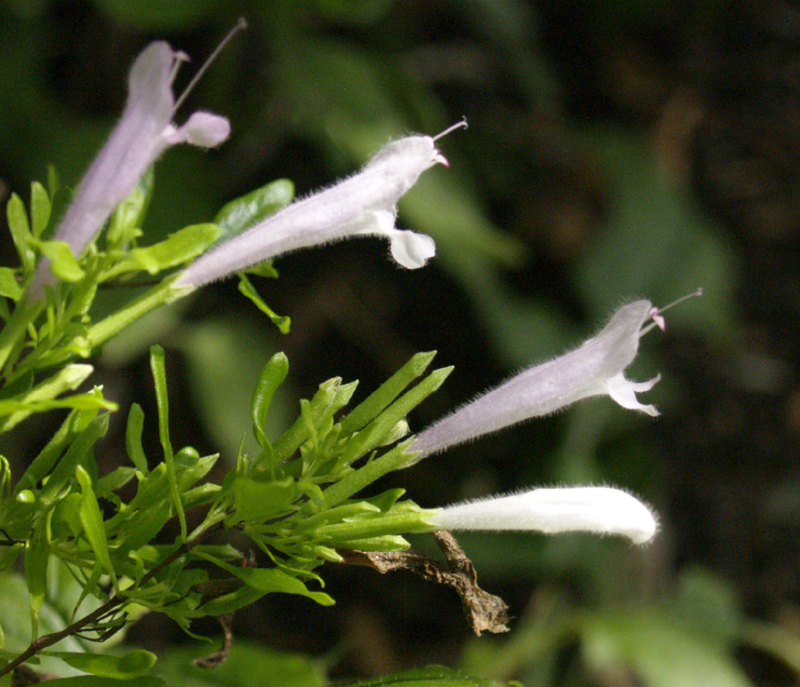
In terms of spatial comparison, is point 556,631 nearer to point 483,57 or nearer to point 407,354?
point 407,354

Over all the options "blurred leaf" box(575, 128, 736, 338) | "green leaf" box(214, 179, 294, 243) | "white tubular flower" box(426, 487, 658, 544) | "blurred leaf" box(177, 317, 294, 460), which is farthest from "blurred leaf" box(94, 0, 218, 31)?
"white tubular flower" box(426, 487, 658, 544)

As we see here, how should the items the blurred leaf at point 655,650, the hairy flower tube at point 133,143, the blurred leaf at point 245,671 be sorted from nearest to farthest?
the hairy flower tube at point 133,143, the blurred leaf at point 245,671, the blurred leaf at point 655,650

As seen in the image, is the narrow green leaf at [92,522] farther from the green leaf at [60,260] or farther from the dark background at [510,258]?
the dark background at [510,258]

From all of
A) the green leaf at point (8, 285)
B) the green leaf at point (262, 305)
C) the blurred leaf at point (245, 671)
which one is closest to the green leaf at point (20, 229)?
the green leaf at point (8, 285)

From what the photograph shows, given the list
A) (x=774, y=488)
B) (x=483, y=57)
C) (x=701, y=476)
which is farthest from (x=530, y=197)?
(x=774, y=488)

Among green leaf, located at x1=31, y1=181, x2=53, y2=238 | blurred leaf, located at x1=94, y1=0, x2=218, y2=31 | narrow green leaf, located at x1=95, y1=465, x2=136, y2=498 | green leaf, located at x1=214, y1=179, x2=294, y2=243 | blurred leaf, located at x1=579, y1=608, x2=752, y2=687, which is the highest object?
blurred leaf, located at x1=94, y1=0, x2=218, y2=31

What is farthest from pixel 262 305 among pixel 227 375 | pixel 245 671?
pixel 227 375

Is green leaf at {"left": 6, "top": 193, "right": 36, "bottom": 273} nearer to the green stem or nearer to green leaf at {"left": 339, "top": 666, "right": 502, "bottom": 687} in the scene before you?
the green stem
